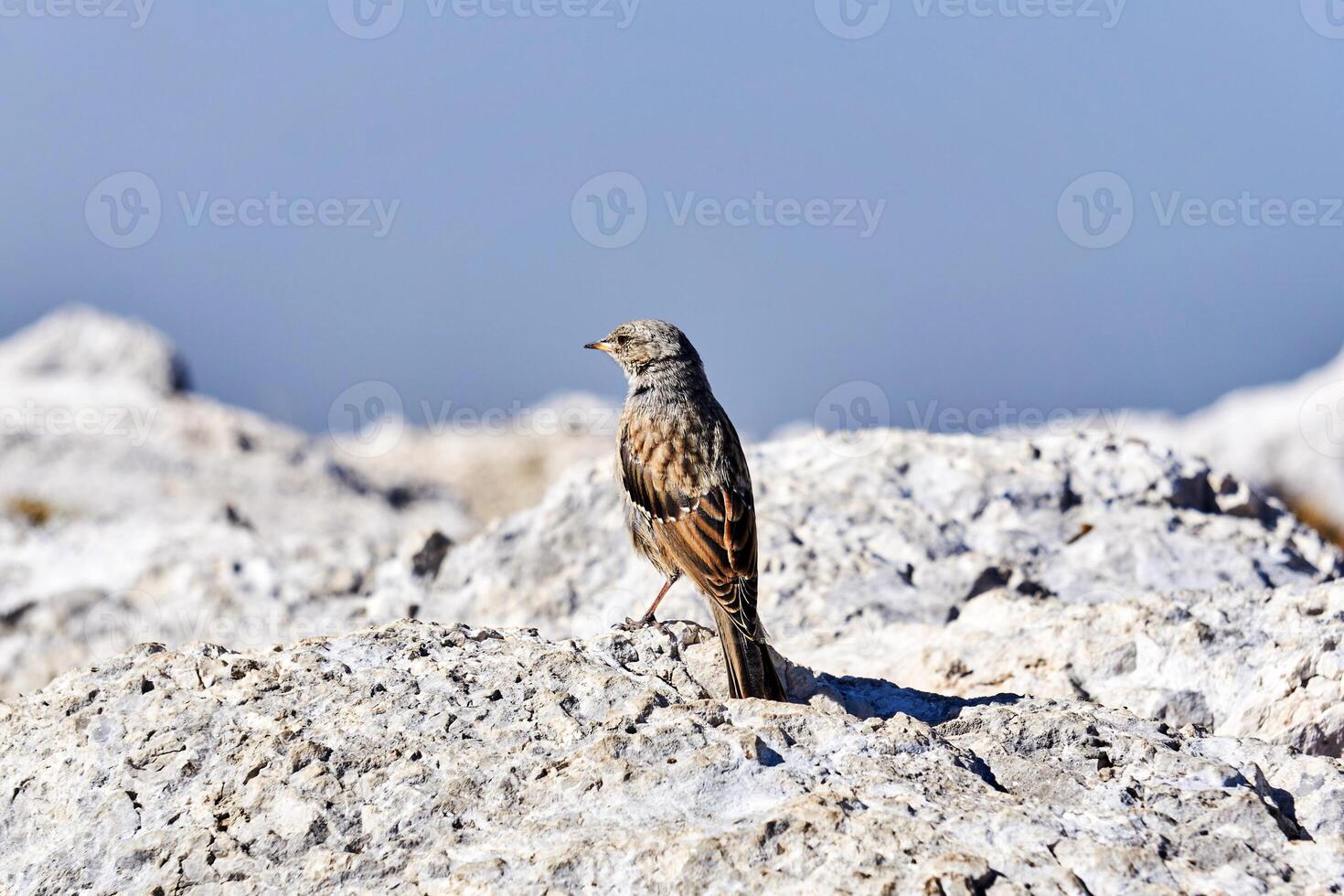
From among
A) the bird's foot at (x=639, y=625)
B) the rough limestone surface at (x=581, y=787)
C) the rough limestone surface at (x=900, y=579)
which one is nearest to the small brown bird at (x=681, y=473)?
the bird's foot at (x=639, y=625)

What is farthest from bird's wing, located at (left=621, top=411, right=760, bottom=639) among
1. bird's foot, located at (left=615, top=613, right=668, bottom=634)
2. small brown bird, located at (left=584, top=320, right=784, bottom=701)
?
bird's foot, located at (left=615, top=613, right=668, bottom=634)

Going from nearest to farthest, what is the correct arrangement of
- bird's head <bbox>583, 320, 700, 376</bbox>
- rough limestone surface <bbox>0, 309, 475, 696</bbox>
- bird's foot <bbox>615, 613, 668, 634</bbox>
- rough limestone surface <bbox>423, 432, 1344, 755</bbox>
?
bird's foot <bbox>615, 613, 668, 634</bbox>, rough limestone surface <bbox>423, 432, 1344, 755</bbox>, bird's head <bbox>583, 320, 700, 376</bbox>, rough limestone surface <bbox>0, 309, 475, 696</bbox>

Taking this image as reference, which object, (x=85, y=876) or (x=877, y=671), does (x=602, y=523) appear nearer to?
(x=877, y=671)

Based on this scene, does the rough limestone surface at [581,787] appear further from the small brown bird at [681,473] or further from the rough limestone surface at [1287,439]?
the rough limestone surface at [1287,439]

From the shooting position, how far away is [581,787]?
4.84 m

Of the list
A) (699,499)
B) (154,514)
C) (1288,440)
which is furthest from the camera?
(1288,440)

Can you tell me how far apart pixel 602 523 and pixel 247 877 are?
252 inches

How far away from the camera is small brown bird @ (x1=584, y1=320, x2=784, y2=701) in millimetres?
7477

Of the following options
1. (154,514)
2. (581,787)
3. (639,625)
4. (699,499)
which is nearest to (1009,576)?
(699,499)

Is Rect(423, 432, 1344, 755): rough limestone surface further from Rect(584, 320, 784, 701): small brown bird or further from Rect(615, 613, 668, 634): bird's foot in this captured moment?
Rect(615, 613, 668, 634): bird's foot

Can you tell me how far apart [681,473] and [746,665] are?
2.34 metres

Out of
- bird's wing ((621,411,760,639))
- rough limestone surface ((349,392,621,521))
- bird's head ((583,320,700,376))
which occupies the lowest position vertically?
rough limestone surface ((349,392,621,521))

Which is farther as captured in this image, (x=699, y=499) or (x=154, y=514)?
(x=154, y=514)

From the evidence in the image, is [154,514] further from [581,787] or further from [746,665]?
[581,787]
